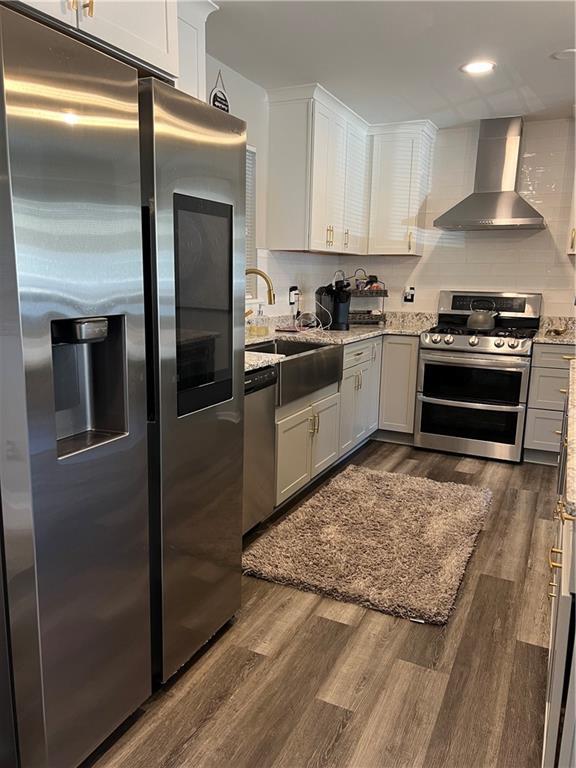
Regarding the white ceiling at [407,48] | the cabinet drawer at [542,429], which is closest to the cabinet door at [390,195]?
the white ceiling at [407,48]

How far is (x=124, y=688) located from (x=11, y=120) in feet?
5.01

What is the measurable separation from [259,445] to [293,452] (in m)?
0.49

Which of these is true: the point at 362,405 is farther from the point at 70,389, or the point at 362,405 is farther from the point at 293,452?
the point at 70,389

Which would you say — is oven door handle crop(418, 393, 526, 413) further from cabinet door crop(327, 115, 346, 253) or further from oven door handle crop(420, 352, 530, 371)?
cabinet door crop(327, 115, 346, 253)

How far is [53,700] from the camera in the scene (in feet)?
4.61

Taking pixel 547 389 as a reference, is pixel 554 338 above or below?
above

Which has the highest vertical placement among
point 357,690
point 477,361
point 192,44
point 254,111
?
point 254,111

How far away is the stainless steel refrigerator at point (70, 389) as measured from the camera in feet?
3.93

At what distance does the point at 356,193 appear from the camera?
455 centimetres

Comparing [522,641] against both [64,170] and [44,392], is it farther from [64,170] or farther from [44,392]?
[64,170]

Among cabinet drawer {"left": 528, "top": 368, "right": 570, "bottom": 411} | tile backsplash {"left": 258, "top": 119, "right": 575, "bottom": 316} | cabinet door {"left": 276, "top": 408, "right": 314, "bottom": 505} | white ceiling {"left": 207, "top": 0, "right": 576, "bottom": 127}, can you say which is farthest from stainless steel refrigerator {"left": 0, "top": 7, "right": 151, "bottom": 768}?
cabinet drawer {"left": 528, "top": 368, "right": 570, "bottom": 411}

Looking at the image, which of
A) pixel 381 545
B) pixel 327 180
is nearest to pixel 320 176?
pixel 327 180

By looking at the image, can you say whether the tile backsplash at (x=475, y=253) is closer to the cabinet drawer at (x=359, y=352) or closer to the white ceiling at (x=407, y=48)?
the white ceiling at (x=407, y=48)

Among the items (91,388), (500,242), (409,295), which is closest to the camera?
(91,388)
